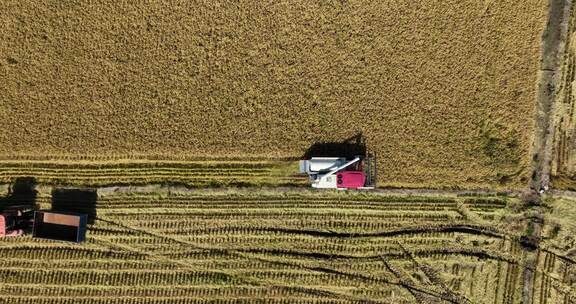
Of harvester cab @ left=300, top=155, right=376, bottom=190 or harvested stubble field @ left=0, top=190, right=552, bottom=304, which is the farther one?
harvested stubble field @ left=0, top=190, right=552, bottom=304

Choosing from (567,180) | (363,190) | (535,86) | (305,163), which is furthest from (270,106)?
(567,180)

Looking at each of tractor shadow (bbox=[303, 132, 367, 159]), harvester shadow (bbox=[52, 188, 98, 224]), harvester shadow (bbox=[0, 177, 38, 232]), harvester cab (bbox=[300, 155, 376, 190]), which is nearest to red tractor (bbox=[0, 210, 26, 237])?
harvester shadow (bbox=[0, 177, 38, 232])

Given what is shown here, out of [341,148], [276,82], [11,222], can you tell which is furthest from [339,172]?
[11,222]

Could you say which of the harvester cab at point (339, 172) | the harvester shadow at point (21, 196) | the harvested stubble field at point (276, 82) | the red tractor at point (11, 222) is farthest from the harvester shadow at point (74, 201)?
the harvester cab at point (339, 172)

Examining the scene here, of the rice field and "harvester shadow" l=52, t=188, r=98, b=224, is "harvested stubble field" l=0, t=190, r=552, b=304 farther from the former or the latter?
the rice field

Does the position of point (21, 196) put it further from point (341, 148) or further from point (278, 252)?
point (341, 148)

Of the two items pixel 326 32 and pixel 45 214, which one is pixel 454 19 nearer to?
pixel 326 32

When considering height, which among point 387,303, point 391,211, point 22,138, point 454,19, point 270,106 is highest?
point 454,19
